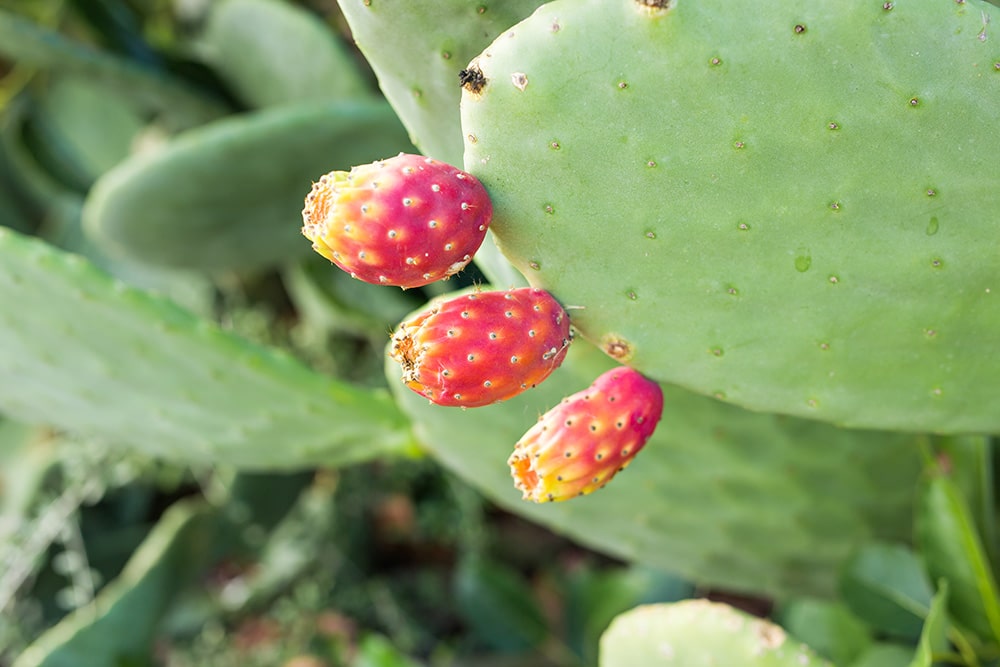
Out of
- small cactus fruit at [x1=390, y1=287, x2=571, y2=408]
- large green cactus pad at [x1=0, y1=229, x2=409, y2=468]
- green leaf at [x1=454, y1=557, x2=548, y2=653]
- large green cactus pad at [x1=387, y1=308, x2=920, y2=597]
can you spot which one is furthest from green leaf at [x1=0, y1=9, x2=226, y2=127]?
small cactus fruit at [x1=390, y1=287, x2=571, y2=408]

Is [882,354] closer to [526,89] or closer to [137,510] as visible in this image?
[526,89]

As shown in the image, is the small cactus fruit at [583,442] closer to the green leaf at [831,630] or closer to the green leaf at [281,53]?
the green leaf at [831,630]

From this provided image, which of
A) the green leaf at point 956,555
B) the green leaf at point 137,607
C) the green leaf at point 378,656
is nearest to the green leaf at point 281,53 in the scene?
the green leaf at point 137,607

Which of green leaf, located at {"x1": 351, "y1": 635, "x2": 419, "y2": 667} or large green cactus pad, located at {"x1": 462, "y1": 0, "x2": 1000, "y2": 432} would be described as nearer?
large green cactus pad, located at {"x1": 462, "y1": 0, "x2": 1000, "y2": 432}

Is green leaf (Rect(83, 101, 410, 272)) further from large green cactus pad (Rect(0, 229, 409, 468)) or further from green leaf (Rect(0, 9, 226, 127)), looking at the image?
large green cactus pad (Rect(0, 229, 409, 468))

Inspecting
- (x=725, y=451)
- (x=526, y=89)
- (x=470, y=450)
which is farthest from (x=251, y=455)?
(x=526, y=89)

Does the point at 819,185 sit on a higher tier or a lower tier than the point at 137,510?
higher
